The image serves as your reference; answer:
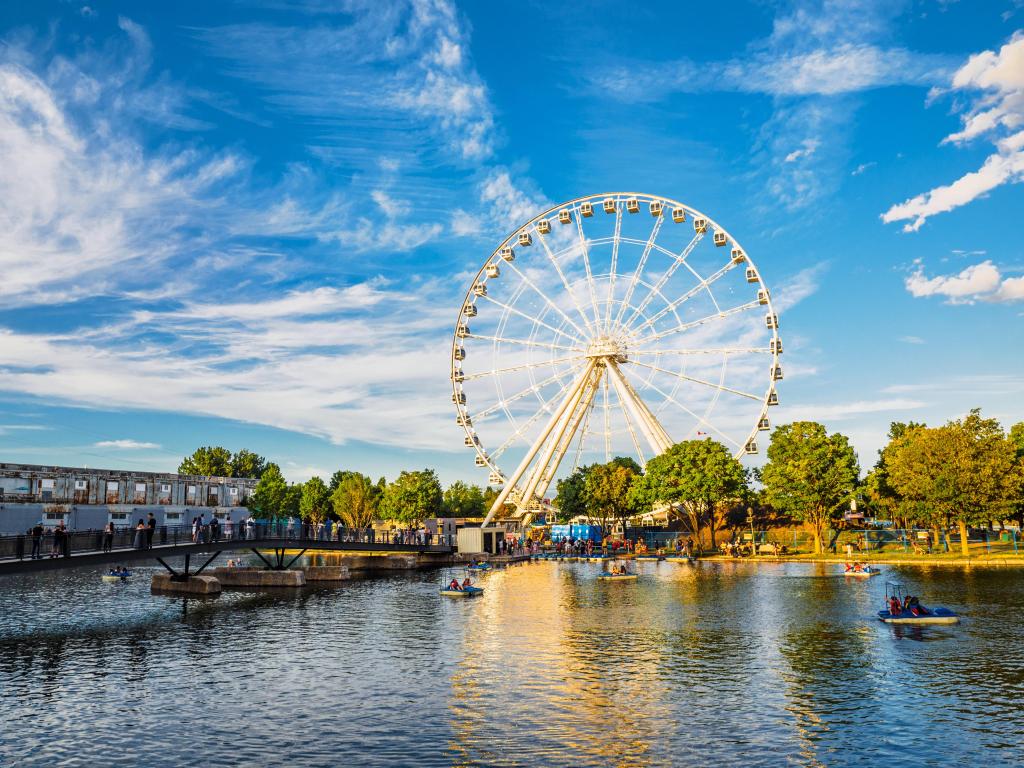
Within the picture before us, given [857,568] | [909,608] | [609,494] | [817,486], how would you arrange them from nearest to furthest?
[909,608]
[857,568]
[817,486]
[609,494]

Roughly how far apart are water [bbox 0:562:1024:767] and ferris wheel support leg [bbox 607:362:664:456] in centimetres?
4532

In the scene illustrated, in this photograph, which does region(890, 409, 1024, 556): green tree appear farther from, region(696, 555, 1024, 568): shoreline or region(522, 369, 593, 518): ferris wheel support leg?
region(522, 369, 593, 518): ferris wheel support leg

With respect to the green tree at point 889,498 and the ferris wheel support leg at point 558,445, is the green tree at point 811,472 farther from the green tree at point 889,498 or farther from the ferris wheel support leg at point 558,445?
the ferris wheel support leg at point 558,445

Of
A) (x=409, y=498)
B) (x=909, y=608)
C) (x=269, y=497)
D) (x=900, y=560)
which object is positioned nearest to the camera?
(x=909, y=608)

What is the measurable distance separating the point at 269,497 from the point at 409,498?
34.3 metres

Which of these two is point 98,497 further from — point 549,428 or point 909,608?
point 909,608

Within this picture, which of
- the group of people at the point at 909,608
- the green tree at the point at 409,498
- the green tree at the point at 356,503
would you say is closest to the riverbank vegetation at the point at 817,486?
the green tree at the point at 409,498

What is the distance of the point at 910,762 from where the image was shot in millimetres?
21500

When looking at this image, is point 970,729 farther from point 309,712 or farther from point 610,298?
point 610,298

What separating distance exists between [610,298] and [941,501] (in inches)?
1638

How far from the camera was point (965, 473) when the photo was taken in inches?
3369

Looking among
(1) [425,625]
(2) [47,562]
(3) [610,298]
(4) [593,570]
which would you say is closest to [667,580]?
(4) [593,570]

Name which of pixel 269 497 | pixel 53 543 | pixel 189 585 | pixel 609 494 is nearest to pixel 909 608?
pixel 53 543

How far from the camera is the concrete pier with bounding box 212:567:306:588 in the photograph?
72.1 meters
